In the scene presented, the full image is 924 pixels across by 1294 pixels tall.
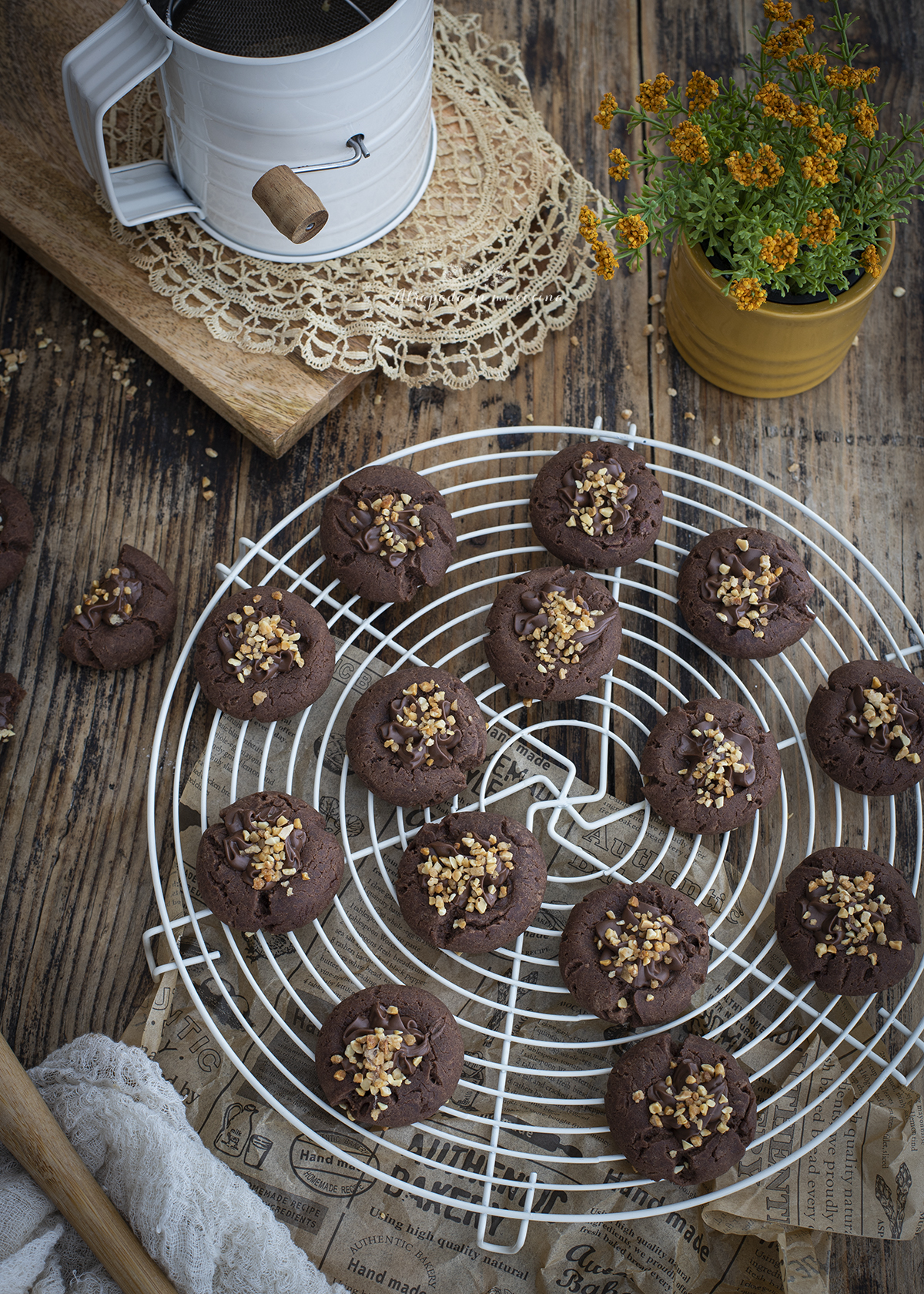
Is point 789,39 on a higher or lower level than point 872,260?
higher

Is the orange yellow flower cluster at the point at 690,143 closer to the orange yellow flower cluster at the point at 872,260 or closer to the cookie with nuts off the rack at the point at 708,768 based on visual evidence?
the orange yellow flower cluster at the point at 872,260

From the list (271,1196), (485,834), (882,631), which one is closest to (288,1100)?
(271,1196)

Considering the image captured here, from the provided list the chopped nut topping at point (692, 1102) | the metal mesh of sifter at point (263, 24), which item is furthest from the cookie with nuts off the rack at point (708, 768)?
the metal mesh of sifter at point (263, 24)

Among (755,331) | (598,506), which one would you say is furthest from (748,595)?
(755,331)

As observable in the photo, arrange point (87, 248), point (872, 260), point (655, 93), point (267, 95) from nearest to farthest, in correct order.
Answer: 1. point (267, 95)
2. point (655, 93)
3. point (872, 260)
4. point (87, 248)

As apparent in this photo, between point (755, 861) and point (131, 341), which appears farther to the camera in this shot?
point (131, 341)

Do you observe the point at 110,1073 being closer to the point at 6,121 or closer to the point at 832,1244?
the point at 832,1244

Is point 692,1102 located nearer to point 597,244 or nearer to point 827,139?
point 597,244
